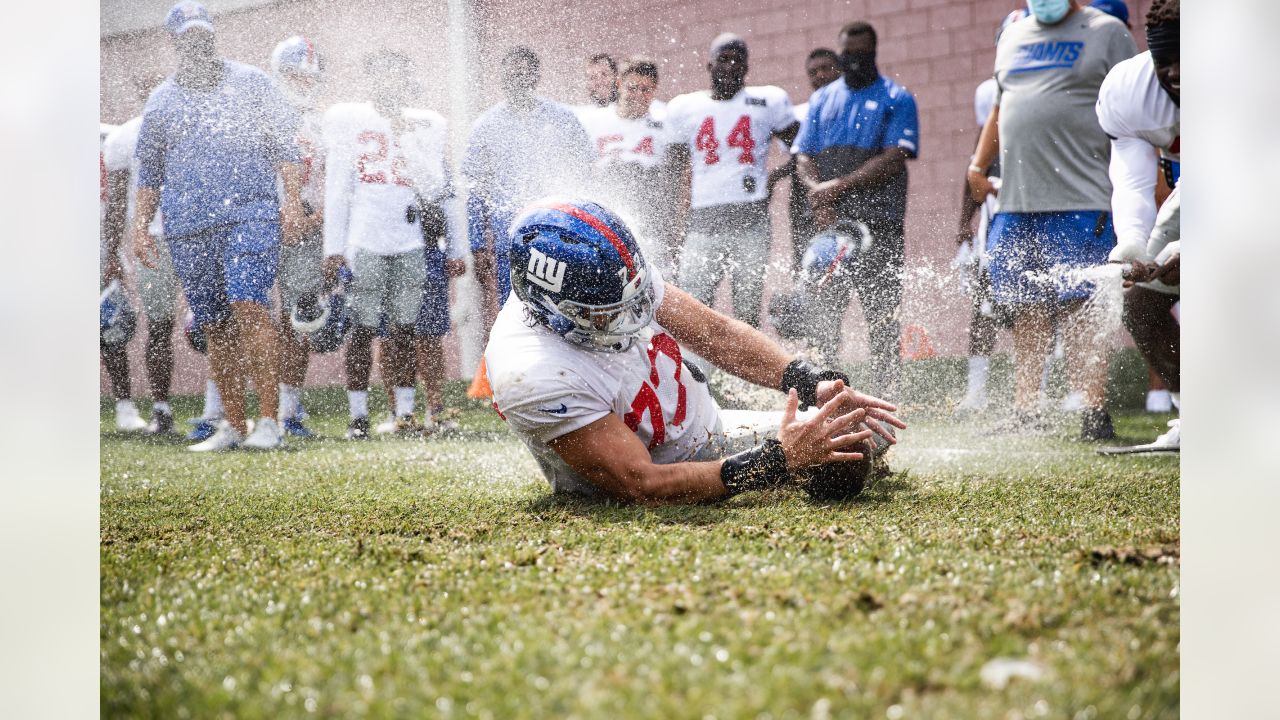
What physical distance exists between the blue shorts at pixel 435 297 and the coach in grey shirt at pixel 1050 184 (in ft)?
5.25

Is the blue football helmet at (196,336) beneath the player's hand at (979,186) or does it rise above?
beneath

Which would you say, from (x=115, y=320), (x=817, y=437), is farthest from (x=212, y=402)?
(x=817, y=437)

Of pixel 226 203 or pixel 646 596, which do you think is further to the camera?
pixel 226 203

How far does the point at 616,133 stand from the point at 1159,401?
5.46 feet

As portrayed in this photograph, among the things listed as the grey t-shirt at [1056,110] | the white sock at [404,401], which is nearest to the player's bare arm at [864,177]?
the grey t-shirt at [1056,110]

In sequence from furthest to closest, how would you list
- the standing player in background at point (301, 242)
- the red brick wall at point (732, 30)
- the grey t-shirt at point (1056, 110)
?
the standing player in background at point (301, 242) → the red brick wall at point (732, 30) → the grey t-shirt at point (1056, 110)

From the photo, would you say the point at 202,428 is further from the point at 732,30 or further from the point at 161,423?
the point at 732,30

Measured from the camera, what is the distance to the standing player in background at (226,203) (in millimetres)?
2820

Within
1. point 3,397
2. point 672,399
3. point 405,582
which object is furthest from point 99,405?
point 672,399

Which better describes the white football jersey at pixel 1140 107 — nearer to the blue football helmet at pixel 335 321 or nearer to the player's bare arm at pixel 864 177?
the player's bare arm at pixel 864 177

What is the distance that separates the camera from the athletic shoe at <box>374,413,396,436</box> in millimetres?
3057

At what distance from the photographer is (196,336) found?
2.96 m

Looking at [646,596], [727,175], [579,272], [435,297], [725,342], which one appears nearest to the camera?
[646,596]

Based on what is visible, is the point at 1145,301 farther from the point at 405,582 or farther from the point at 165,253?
the point at 165,253
